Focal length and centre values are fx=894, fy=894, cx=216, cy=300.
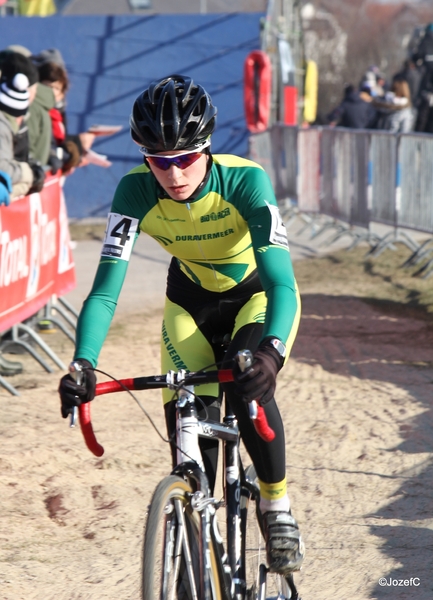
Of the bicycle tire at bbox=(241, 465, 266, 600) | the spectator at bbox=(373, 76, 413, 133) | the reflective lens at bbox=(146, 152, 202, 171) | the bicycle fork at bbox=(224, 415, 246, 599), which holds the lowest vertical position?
the spectator at bbox=(373, 76, 413, 133)

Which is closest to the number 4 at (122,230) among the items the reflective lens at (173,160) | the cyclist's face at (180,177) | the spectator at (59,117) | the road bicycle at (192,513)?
the cyclist's face at (180,177)

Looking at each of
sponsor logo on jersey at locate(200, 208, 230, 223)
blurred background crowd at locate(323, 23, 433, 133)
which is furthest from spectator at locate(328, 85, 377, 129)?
sponsor logo on jersey at locate(200, 208, 230, 223)

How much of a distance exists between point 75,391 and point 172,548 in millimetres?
570

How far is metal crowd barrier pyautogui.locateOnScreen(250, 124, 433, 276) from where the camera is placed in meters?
11.4

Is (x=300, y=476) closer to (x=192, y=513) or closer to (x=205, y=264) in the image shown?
(x=205, y=264)

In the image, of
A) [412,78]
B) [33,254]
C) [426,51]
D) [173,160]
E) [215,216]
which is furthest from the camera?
[412,78]

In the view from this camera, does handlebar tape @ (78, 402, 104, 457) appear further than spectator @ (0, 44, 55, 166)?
No

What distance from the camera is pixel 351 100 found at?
659 inches

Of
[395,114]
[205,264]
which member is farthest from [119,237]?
[395,114]

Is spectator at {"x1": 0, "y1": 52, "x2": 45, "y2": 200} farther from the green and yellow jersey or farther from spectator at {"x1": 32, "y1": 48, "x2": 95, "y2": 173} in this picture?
the green and yellow jersey

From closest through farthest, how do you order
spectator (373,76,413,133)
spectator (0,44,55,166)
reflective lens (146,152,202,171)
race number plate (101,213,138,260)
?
reflective lens (146,152,202,171)
race number plate (101,213,138,260)
spectator (0,44,55,166)
spectator (373,76,413,133)

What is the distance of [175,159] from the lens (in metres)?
3.15

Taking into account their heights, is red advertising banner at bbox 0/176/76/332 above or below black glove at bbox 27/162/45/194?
below

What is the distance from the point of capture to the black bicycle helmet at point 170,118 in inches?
121
